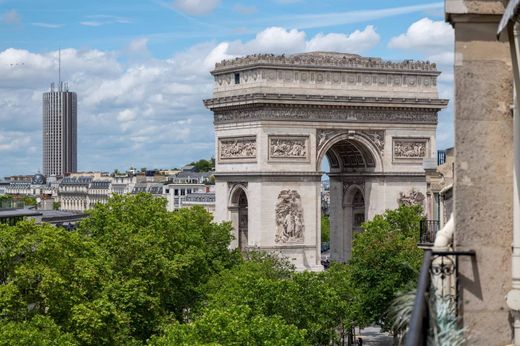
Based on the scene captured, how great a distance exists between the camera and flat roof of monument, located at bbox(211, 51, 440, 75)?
66.1 m

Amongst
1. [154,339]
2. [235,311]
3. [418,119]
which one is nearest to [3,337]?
[154,339]

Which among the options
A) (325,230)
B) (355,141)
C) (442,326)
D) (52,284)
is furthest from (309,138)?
(325,230)

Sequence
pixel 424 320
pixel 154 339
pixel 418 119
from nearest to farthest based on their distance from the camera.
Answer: pixel 424 320 → pixel 154 339 → pixel 418 119

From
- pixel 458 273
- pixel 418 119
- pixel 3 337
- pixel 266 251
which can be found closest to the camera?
pixel 458 273

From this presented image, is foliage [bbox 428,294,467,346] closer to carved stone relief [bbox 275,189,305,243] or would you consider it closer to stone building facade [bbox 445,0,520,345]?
stone building facade [bbox 445,0,520,345]

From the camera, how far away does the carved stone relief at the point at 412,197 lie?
70.1m

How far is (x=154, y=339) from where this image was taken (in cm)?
3762

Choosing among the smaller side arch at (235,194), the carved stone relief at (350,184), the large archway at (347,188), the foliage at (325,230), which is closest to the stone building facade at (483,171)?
the smaller side arch at (235,194)

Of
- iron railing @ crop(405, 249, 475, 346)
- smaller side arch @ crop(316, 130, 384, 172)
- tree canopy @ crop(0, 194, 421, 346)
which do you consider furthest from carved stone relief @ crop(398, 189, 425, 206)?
iron railing @ crop(405, 249, 475, 346)

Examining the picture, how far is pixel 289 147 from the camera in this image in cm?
6631

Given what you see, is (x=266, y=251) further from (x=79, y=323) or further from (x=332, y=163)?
(x=79, y=323)

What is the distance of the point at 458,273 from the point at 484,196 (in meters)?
0.73

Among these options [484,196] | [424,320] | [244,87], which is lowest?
[424,320]

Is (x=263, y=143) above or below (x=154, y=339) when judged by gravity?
above
